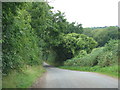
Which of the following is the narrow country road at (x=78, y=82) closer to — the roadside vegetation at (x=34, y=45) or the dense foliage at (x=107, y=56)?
the roadside vegetation at (x=34, y=45)

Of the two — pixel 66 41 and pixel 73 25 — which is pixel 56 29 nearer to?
pixel 66 41

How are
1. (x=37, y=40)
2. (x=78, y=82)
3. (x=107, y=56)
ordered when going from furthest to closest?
(x=37, y=40) < (x=107, y=56) < (x=78, y=82)

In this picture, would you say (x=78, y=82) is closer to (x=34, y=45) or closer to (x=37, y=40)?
(x=34, y=45)

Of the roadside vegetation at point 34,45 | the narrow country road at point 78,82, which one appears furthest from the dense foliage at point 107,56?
the narrow country road at point 78,82

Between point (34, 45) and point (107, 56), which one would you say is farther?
point (107, 56)

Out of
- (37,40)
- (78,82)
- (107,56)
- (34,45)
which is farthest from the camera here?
(37,40)

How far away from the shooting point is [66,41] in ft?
164

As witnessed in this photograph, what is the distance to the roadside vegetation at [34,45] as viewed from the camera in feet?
35.0

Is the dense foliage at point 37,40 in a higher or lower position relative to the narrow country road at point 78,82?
higher

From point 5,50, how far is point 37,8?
1085 centimetres

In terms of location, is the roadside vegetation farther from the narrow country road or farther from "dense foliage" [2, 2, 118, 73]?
the narrow country road

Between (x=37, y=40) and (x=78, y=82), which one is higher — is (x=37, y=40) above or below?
above

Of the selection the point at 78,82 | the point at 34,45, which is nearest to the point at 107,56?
the point at 34,45

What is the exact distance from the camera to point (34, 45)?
70.0 ft
